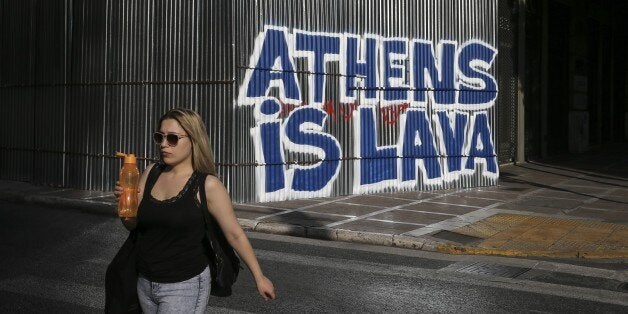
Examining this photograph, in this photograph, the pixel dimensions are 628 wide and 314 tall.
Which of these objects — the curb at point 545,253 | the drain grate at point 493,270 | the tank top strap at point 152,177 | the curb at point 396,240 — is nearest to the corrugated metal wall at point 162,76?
the curb at point 396,240

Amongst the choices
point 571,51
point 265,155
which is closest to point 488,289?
point 265,155

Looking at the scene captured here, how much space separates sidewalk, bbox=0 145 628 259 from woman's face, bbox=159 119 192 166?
6.26 meters

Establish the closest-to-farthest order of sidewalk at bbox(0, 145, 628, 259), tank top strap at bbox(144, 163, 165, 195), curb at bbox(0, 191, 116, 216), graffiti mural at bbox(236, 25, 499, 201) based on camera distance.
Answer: tank top strap at bbox(144, 163, 165, 195) < sidewalk at bbox(0, 145, 628, 259) < curb at bbox(0, 191, 116, 216) < graffiti mural at bbox(236, 25, 499, 201)

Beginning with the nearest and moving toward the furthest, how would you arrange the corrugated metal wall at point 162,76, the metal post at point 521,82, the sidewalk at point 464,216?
the sidewalk at point 464,216 → the corrugated metal wall at point 162,76 → the metal post at point 521,82

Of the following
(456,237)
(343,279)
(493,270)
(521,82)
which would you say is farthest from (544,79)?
(343,279)

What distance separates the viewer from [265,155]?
43.9 feet

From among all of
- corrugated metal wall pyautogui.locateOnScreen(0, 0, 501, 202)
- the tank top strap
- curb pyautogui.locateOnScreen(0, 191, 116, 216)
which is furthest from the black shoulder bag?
corrugated metal wall pyautogui.locateOnScreen(0, 0, 501, 202)

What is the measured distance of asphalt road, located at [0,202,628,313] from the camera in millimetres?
6680

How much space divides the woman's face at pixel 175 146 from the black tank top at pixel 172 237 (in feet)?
0.42

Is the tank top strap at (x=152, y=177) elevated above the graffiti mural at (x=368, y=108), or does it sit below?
below

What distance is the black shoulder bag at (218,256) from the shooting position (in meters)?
3.80

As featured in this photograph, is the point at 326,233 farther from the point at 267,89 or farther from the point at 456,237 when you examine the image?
the point at 267,89

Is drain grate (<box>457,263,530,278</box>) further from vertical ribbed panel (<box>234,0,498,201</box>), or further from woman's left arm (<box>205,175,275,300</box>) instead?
vertical ribbed panel (<box>234,0,498,201</box>)

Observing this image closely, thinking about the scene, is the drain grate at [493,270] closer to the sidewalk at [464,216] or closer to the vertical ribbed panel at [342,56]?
the sidewalk at [464,216]
